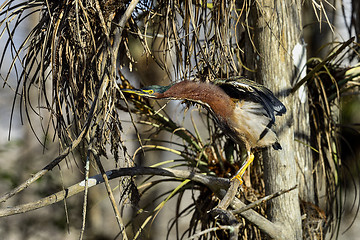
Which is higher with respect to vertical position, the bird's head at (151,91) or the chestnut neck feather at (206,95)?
the bird's head at (151,91)

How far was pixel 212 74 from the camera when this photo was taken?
2045mm

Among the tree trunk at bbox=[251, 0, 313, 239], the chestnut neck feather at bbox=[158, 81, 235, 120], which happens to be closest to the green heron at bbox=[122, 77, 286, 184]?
the chestnut neck feather at bbox=[158, 81, 235, 120]

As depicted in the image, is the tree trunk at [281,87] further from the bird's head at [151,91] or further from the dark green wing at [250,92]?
the bird's head at [151,91]

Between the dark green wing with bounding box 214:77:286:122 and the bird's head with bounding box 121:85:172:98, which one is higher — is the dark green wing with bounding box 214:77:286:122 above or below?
below

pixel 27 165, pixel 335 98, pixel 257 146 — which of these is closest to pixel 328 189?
pixel 335 98

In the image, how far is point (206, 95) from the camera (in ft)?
5.69

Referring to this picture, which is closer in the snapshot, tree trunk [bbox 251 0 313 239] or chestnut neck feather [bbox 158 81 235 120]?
chestnut neck feather [bbox 158 81 235 120]

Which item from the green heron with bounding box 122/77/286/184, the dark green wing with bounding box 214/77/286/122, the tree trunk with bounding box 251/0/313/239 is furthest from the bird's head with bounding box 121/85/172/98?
the tree trunk with bounding box 251/0/313/239

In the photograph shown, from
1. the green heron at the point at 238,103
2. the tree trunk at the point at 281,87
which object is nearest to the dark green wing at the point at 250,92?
the green heron at the point at 238,103

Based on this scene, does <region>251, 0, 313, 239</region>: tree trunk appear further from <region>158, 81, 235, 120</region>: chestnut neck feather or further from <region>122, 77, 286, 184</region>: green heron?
<region>158, 81, 235, 120</region>: chestnut neck feather

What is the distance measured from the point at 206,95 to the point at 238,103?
16 cm

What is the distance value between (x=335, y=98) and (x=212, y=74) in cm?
123

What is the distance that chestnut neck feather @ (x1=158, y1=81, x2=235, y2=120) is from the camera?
1697 mm

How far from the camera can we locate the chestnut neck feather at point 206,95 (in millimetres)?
1697
